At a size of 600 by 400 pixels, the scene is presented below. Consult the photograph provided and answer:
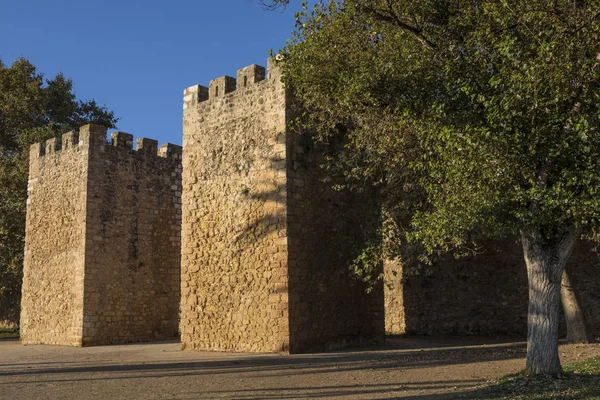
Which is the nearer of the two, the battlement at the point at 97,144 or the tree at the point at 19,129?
the battlement at the point at 97,144

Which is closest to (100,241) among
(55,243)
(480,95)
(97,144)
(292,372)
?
(55,243)

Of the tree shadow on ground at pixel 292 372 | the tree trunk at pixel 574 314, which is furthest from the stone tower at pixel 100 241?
the tree trunk at pixel 574 314

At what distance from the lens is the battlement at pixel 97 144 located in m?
18.2

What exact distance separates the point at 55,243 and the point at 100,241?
1758 mm

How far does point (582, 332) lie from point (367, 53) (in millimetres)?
7588

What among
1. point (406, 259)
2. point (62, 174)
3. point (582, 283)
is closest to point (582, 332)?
point (582, 283)

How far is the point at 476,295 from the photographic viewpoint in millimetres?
17406

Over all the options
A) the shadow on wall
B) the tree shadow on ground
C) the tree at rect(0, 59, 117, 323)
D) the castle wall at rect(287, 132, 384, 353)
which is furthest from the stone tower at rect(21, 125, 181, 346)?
the castle wall at rect(287, 132, 384, 353)

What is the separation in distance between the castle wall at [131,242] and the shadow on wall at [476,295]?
275 inches

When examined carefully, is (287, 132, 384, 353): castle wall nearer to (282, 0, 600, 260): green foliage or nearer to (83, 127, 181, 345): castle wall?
(282, 0, 600, 260): green foliage

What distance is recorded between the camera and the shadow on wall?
51.8ft

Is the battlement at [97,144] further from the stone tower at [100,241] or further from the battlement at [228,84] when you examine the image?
the battlement at [228,84]

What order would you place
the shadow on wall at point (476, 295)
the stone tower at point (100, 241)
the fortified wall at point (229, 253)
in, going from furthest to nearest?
the stone tower at point (100, 241), the shadow on wall at point (476, 295), the fortified wall at point (229, 253)

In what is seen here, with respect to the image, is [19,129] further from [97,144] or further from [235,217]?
[235,217]
